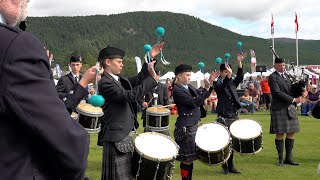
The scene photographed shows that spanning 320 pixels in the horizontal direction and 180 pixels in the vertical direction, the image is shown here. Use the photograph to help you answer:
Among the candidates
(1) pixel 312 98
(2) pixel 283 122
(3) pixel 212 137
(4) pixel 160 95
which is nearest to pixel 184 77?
(3) pixel 212 137

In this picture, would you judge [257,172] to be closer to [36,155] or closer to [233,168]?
[233,168]

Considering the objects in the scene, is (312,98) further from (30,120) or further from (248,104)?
(30,120)

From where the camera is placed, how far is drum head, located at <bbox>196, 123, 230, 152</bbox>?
609 centimetres

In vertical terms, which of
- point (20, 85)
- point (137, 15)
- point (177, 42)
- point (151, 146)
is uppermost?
point (137, 15)

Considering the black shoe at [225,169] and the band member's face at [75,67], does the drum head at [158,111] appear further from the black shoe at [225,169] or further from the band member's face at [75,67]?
the black shoe at [225,169]

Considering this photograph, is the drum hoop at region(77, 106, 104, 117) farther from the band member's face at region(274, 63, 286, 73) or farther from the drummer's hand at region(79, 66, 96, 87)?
the band member's face at region(274, 63, 286, 73)

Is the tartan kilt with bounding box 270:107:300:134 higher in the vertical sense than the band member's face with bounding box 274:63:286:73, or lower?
lower

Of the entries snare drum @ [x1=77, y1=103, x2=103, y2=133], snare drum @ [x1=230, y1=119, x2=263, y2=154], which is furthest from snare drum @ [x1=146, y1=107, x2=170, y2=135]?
snare drum @ [x1=230, y1=119, x2=263, y2=154]

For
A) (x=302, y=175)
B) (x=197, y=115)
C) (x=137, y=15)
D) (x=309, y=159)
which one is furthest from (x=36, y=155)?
(x=137, y=15)

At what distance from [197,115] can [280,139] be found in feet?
8.13

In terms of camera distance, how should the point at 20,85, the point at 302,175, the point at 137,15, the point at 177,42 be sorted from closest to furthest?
the point at 20,85 → the point at 302,175 → the point at 177,42 → the point at 137,15

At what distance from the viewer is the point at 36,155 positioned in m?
1.65

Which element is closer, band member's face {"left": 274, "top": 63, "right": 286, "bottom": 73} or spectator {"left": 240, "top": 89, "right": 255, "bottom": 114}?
band member's face {"left": 274, "top": 63, "right": 286, "bottom": 73}

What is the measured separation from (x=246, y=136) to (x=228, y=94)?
0.92 m
